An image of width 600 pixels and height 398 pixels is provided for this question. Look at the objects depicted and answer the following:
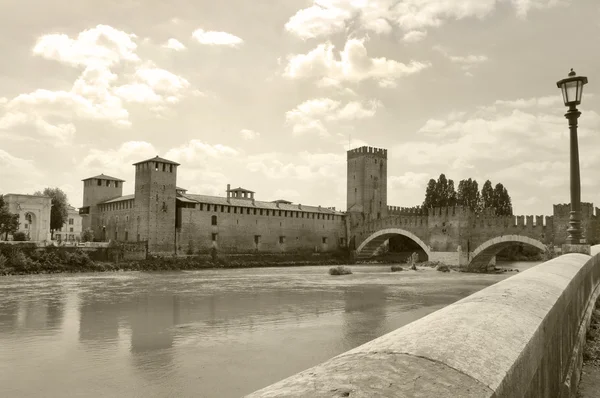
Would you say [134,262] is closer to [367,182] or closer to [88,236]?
[88,236]

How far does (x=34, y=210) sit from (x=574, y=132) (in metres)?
37.0

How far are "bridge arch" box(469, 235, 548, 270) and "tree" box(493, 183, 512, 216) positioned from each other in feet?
36.5

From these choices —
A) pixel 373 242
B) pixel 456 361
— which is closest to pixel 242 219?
pixel 373 242

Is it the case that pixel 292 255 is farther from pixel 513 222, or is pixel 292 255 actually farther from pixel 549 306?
pixel 549 306

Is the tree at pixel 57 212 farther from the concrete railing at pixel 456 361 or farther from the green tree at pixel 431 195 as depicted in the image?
the concrete railing at pixel 456 361

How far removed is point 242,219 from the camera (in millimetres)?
38781

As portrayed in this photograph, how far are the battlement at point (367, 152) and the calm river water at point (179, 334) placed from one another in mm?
32032

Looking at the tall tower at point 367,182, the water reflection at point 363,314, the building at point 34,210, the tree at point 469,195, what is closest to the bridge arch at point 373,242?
the tall tower at point 367,182

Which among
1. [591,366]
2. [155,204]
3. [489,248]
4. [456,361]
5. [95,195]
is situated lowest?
[591,366]

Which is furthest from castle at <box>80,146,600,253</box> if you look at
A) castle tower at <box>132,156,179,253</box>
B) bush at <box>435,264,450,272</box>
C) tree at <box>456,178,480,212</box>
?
tree at <box>456,178,480,212</box>

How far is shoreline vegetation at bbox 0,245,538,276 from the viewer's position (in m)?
25.6

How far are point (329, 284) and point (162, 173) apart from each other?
1837 cm

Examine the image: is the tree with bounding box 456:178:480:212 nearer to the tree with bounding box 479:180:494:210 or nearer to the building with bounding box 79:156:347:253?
the tree with bounding box 479:180:494:210

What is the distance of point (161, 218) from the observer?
33906mm
